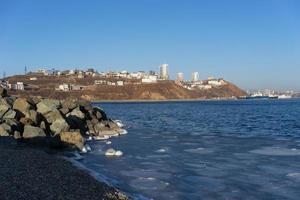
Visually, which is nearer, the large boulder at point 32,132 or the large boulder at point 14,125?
the large boulder at point 32,132

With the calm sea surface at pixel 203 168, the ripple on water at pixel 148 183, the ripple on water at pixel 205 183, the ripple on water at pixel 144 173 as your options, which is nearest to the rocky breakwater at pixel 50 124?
the calm sea surface at pixel 203 168

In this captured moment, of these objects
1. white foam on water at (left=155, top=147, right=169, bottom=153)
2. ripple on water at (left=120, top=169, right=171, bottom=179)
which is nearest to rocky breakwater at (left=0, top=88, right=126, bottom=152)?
white foam on water at (left=155, top=147, right=169, bottom=153)

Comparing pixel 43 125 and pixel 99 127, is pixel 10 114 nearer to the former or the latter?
pixel 43 125

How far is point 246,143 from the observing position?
33875 mm

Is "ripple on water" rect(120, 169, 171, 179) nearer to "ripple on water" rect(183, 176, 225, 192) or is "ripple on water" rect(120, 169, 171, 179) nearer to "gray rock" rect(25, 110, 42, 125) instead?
"ripple on water" rect(183, 176, 225, 192)

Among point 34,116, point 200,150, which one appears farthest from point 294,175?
point 34,116

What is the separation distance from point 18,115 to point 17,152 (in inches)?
440

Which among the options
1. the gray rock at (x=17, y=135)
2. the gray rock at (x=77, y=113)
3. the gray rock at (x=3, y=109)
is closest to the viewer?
the gray rock at (x=17, y=135)

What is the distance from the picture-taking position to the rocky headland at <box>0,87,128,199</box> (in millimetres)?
13914

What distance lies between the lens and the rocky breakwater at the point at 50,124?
Result: 2792 cm

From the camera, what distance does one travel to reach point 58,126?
32656 mm

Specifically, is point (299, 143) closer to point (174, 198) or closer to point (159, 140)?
point (159, 140)

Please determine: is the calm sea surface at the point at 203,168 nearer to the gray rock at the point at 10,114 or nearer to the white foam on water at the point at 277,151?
the white foam on water at the point at 277,151

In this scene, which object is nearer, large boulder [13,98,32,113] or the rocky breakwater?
the rocky breakwater
